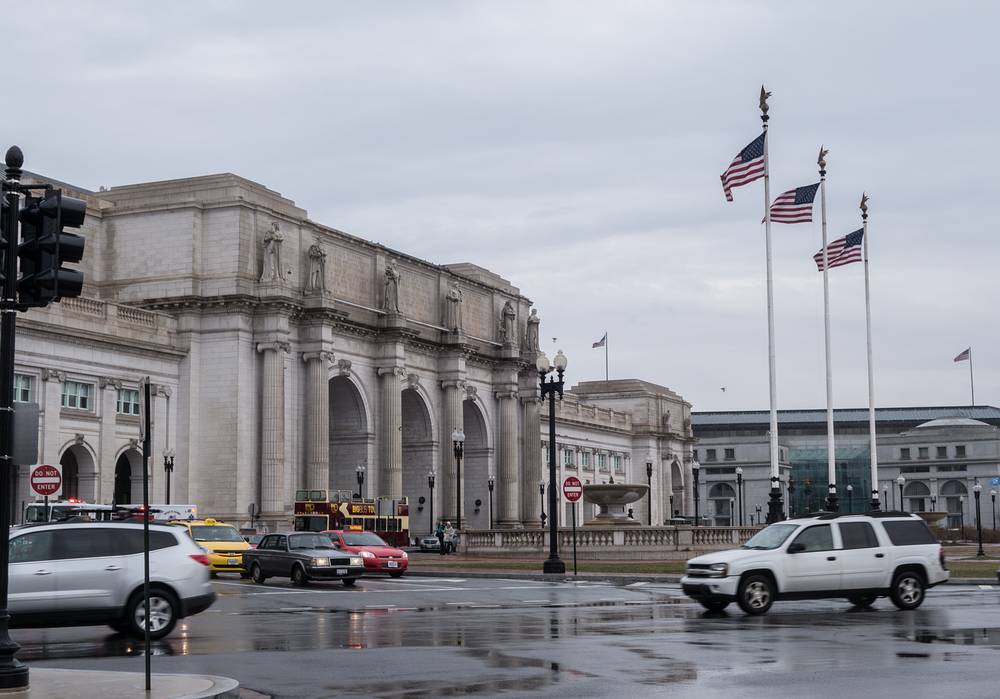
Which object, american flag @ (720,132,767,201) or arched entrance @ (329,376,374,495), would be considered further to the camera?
arched entrance @ (329,376,374,495)

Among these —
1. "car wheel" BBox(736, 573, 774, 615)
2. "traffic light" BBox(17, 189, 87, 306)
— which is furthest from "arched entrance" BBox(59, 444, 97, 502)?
"traffic light" BBox(17, 189, 87, 306)

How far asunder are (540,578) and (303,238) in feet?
146

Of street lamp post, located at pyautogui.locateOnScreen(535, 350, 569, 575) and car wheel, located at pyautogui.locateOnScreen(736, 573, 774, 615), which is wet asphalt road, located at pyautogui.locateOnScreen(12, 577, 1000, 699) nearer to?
car wheel, located at pyautogui.locateOnScreen(736, 573, 774, 615)

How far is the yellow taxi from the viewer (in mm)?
46031

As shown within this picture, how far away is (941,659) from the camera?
1756 centimetres

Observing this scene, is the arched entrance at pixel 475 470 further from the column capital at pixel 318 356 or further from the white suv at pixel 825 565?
the white suv at pixel 825 565

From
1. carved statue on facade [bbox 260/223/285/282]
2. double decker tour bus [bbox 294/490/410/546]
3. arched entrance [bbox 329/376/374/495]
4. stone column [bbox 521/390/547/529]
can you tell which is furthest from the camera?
stone column [bbox 521/390/547/529]

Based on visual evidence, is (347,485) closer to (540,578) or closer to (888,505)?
(540,578)

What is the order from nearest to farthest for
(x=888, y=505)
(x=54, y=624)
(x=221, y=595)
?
(x=54, y=624) → (x=221, y=595) → (x=888, y=505)

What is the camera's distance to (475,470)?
354 ft

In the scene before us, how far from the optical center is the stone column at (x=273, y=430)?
77.4 meters

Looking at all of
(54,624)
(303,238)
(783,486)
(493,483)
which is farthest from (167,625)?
(783,486)

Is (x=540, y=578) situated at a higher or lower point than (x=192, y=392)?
lower

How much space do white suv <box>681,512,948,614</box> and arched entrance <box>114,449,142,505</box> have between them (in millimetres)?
53495
